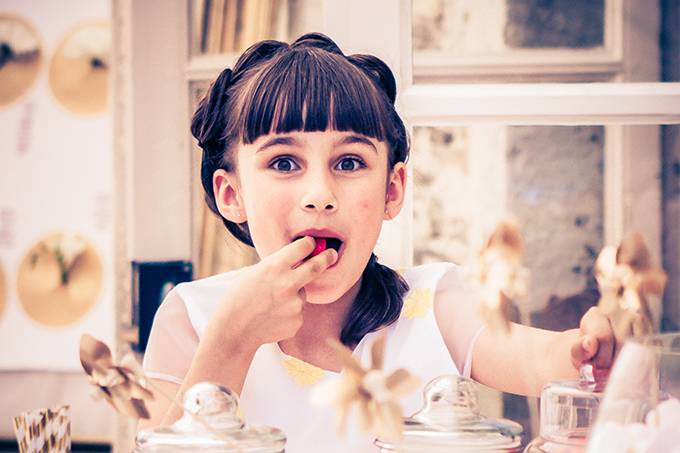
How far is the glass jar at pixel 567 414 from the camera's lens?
576 mm

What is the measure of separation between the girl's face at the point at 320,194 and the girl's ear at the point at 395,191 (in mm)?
28

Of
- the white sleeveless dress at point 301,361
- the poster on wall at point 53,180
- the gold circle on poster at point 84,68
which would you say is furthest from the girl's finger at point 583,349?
the gold circle on poster at point 84,68

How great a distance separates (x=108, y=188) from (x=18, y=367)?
66cm

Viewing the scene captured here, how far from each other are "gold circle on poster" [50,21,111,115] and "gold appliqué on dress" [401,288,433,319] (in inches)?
73.4

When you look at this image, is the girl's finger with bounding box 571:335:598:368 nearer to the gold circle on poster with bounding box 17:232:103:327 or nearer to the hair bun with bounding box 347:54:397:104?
the hair bun with bounding box 347:54:397:104

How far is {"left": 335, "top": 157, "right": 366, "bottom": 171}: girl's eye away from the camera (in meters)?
0.70

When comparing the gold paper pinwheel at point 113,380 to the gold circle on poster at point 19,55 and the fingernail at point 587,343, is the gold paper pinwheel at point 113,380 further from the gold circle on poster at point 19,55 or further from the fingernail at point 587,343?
the gold circle on poster at point 19,55

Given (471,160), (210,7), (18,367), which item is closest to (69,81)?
(18,367)

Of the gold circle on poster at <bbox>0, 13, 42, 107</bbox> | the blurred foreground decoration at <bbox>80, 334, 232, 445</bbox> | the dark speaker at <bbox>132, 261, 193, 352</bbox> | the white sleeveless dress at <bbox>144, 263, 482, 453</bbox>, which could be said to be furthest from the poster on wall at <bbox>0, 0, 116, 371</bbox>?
the blurred foreground decoration at <bbox>80, 334, 232, 445</bbox>

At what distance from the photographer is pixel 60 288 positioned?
8.26ft

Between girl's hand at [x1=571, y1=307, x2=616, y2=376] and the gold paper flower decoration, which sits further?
the gold paper flower decoration

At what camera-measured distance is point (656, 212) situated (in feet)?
2.92

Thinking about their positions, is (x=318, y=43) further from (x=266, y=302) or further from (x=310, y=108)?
(x=266, y=302)

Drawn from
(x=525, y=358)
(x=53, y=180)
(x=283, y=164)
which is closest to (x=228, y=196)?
(x=283, y=164)
